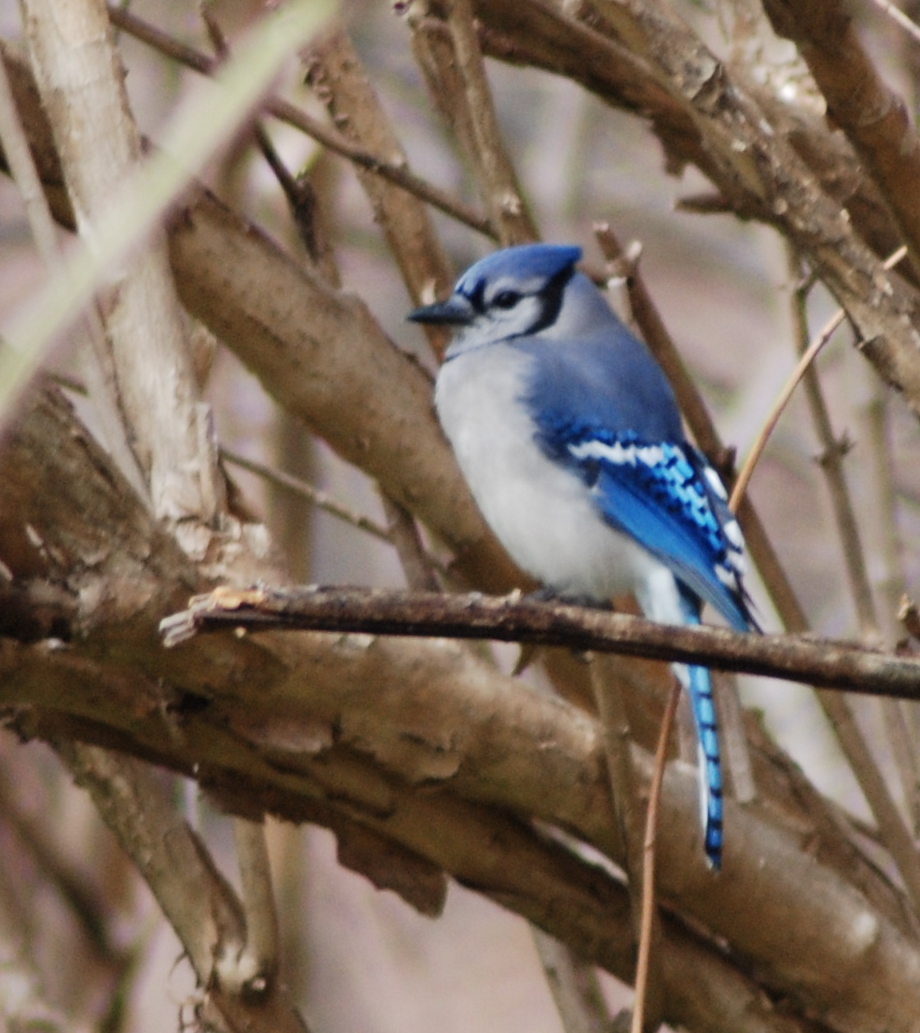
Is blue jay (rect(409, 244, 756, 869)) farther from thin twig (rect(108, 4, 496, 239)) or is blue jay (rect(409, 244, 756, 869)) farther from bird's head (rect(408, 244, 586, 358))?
thin twig (rect(108, 4, 496, 239))

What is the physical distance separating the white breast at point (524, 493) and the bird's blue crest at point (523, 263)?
86 mm

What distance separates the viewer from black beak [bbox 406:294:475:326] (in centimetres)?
162

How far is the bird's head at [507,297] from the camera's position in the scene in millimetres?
1618

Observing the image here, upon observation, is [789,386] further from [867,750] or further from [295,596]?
[295,596]

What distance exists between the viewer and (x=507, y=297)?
5.68ft

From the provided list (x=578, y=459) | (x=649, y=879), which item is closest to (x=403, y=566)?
(x=578, y=459)

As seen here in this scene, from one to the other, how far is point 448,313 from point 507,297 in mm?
114

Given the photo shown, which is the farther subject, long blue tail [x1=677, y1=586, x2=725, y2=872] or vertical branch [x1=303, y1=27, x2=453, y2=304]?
vertical branch [x1=303, y1=27, x2=453, y2=304]

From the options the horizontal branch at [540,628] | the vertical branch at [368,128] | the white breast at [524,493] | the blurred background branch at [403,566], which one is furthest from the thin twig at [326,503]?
the horizontal branch at [540,628]

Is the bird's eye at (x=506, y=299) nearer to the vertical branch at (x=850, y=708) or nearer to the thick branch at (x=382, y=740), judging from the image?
the vertical branch at (x=850, y=708)

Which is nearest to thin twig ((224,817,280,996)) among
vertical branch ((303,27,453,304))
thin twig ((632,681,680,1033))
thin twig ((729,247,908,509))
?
thin twig ((632,681,680,1033))

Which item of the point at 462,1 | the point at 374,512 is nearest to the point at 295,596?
the point at 462,1

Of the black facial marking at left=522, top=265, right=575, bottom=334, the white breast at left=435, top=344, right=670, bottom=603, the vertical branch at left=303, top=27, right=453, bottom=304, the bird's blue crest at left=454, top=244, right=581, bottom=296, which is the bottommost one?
the white breast at left=435, top=344, right=670, bottom=603

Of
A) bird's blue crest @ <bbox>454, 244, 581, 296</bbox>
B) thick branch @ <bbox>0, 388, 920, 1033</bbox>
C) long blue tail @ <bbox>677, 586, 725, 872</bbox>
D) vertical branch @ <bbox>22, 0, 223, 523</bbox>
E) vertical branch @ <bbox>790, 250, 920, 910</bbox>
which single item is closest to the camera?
thick branch @ <bbox>0, 388, 920, 1033</bbox>
